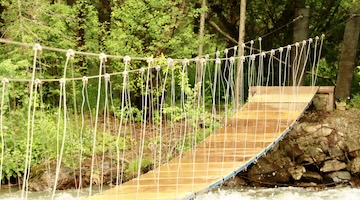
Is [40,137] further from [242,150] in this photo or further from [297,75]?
[297,75]

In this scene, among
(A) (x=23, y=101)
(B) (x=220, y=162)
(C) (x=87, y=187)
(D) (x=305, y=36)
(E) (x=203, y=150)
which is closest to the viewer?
(B) (x=220, y=162)

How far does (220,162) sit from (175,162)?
1.55 ft

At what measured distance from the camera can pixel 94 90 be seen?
10477 millimetres

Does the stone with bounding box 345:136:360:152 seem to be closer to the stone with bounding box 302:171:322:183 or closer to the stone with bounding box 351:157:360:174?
the stone with bounding box 351:157:360:174

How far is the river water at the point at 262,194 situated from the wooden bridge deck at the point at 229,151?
926 mm

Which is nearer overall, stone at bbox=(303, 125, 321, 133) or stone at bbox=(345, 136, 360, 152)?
stone at bbox=(345, 136, 360, 152)

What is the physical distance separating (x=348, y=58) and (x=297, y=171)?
2248 millimetres

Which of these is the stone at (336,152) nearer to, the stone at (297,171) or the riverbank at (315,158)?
the riverbank at (315,158)

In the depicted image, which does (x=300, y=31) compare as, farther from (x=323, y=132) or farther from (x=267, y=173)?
(x=267, y=173)

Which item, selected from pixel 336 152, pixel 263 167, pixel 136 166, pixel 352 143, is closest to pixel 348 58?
pixel 352 143

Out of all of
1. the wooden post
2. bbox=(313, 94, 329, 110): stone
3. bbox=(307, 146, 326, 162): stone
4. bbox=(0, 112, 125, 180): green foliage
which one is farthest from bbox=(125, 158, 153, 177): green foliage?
the wooden post

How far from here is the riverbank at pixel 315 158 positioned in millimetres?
7734

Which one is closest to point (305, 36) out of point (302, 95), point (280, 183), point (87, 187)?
point (302, 95)

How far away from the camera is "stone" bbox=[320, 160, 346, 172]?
25.4 feet
